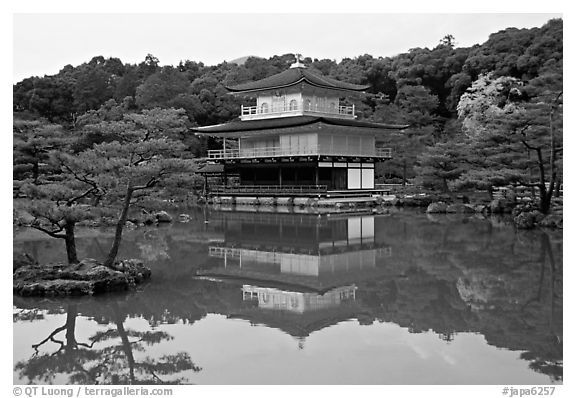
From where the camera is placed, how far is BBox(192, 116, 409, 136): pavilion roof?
32.5 meters

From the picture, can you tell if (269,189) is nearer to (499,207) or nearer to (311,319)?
(499,207)

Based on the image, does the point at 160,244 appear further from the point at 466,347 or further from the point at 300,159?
the point at 300,159

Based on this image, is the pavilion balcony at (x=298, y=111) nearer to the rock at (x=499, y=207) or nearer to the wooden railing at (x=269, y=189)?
the wooden railing at (x=269, y=189)

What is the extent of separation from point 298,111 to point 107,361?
95.3ft

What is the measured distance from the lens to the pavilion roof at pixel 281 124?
32.5 m

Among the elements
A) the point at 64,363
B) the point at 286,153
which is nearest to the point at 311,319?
the point at 64,363

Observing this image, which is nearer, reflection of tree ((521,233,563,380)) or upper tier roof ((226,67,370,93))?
reflection of tree ((521,233,563,380))

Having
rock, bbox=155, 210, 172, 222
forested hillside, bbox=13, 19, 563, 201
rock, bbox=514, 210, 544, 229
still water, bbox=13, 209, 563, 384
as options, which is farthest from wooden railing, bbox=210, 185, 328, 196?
still water, bbox=13, 209, 563, 384

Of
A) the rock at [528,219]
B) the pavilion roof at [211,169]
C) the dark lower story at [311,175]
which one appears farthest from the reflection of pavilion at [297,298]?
the pavilion roof at [211,169]

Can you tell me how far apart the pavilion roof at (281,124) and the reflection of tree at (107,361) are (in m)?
24.3

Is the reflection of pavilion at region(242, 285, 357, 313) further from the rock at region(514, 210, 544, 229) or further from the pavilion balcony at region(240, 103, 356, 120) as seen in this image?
the pavilion balcony at region(240, 103, 356, 120)

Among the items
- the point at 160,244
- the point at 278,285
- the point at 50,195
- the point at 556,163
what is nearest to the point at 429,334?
the point at 278,285

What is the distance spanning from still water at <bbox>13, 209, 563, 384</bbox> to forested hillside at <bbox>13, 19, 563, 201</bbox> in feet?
18.7

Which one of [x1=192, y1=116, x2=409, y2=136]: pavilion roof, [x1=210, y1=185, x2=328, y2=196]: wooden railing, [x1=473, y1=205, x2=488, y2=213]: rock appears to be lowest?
[x1=473, y1=205, x2=488, y2=213]: rock
